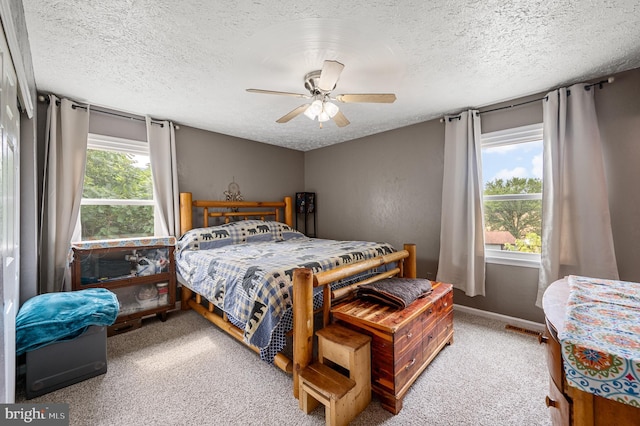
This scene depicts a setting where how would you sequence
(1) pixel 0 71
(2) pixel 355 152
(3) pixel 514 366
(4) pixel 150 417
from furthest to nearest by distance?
(2) pixel 355 152 < (3) pixel 514 366 < (4) pixel 150 417 < (1) pixel 0 71

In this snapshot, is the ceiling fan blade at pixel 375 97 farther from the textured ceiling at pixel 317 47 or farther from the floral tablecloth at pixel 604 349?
the floral tablecloth at pixel 604 349

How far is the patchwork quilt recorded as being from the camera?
1812 millimetres

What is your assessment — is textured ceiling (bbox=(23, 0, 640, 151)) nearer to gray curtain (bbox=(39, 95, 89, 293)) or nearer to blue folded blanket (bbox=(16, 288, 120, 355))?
gray curtain (bbox=(39, 95, 89, 293))

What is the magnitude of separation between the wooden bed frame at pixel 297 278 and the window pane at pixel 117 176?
1.65 ft

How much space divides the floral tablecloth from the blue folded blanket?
2.72 meters

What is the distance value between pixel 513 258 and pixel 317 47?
2.97 m

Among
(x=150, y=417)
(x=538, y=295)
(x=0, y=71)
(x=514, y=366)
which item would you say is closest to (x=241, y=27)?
(x=0, y=71)

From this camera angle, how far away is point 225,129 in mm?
3764

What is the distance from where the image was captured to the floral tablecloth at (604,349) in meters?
0.59

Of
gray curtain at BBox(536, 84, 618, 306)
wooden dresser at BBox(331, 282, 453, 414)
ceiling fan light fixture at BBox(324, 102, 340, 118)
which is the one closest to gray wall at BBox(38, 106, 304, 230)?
ceiling fan light fixture at BBox(324, 102, 340, 118)

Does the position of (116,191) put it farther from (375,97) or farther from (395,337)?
(395,337)

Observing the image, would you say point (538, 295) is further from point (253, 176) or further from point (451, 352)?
point (253, 176)

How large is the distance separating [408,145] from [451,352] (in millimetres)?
2627

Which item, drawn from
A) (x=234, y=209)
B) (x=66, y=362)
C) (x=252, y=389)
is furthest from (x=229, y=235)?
(x=252, y=389)
